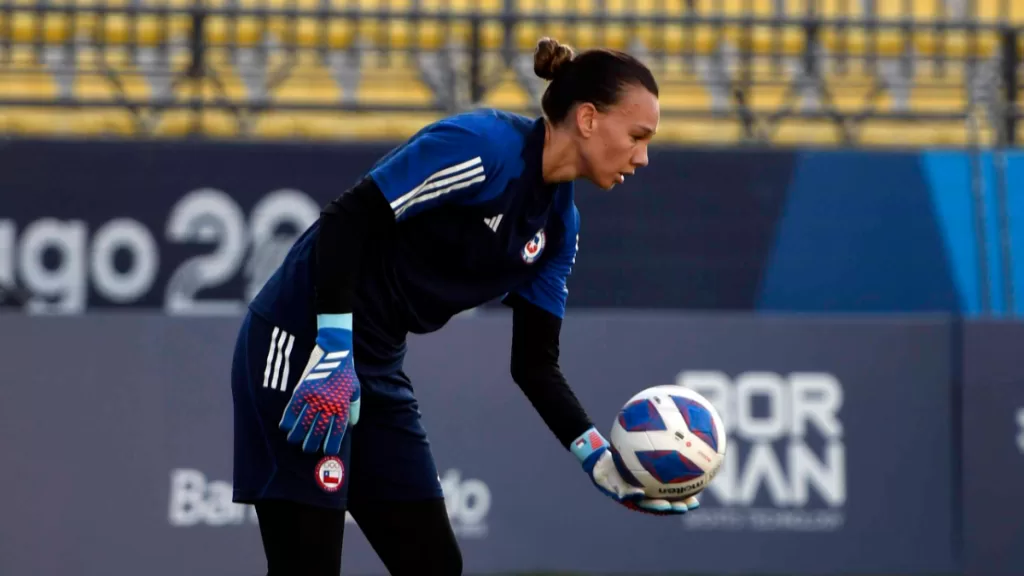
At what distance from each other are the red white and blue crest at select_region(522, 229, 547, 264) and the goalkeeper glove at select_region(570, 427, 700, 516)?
581 mm

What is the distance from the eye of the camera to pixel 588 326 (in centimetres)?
832

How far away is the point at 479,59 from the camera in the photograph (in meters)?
10.5

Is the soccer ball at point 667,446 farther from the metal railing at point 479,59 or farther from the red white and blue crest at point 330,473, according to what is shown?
the metal railing at point 479,59

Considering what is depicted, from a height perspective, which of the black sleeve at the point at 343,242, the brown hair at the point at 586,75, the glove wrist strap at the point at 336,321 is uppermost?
the brown hair at the point at 586,75

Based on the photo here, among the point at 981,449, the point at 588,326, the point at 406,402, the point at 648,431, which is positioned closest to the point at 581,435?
the point at 648,431

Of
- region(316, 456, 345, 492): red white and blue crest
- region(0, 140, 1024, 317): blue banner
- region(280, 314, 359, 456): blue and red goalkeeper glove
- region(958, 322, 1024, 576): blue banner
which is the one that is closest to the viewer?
region(280, 314, 359, 456): blue and red goalkeeper glove

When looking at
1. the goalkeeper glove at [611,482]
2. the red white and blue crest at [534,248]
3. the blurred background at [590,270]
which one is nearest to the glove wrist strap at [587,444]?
the goalkeeper glove at [611,482]

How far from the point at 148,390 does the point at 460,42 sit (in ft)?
12.6

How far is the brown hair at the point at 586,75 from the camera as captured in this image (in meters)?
3.88

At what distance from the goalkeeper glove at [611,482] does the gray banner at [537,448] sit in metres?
3.71

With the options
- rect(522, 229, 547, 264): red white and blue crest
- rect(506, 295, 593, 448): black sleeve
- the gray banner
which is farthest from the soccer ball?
the gray banner

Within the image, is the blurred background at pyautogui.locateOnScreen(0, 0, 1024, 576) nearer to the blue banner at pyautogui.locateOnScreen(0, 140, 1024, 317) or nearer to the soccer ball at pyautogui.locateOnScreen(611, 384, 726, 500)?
the blue banner at pyautogui.locateOnScreen(0, 140, 1024, 317)

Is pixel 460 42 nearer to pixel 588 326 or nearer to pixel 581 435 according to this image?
pixel 588 326

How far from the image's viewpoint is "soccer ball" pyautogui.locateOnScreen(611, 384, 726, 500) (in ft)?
13.8
